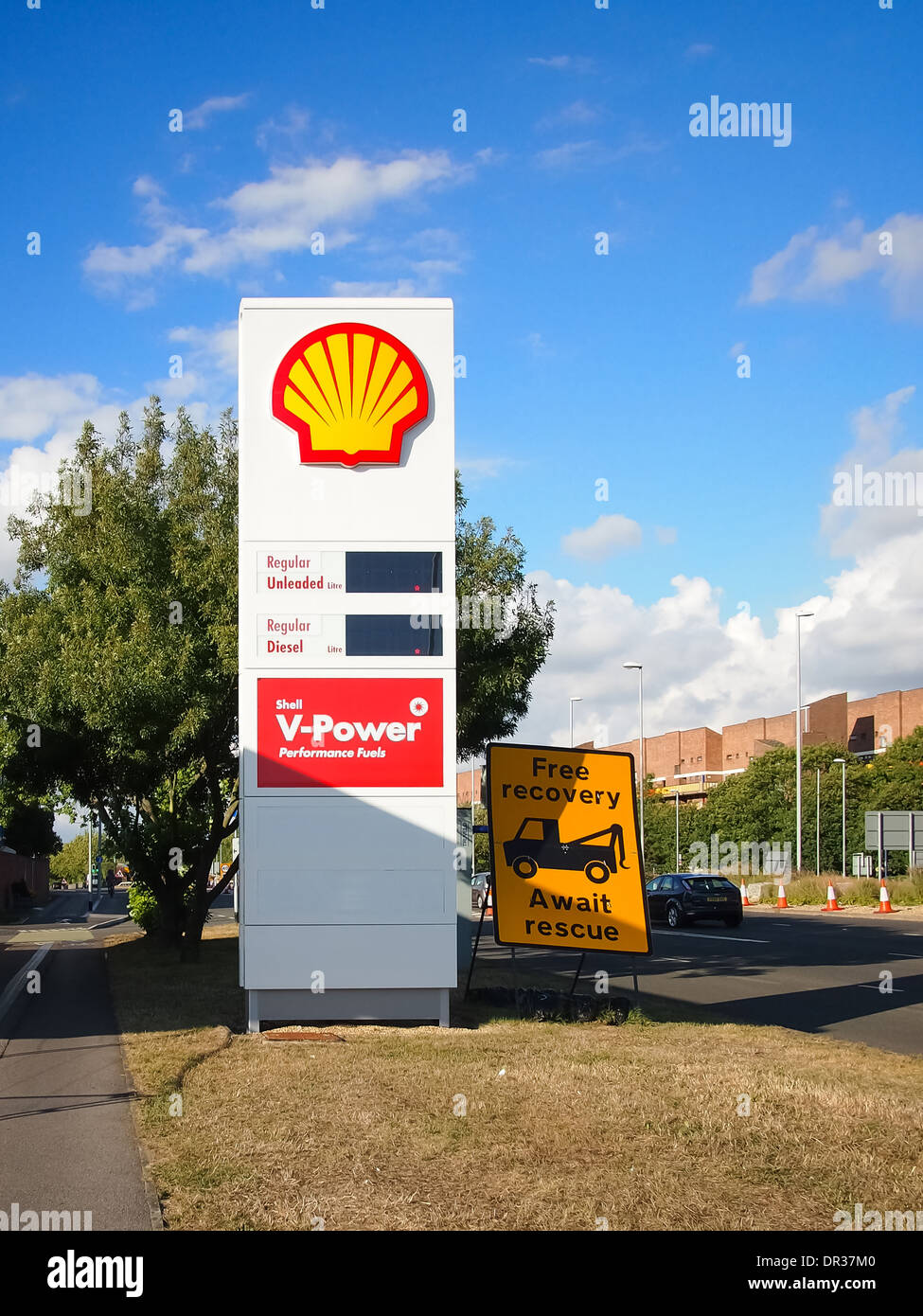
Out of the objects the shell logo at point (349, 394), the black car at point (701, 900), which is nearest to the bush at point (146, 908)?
the black car at point (701, 900)

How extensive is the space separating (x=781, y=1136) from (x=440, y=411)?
8152 millimetres

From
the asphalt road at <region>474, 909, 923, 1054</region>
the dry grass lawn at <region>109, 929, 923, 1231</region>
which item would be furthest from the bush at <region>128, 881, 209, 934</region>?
the dry grass lawn at <region>109, 929, 923, 1231</region>

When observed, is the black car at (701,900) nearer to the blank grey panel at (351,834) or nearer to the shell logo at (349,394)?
the blank grey panel at (351,834)

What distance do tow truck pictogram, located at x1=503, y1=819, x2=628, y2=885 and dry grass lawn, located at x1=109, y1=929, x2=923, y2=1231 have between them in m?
1.94

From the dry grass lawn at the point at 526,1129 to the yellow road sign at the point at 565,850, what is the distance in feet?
4.58

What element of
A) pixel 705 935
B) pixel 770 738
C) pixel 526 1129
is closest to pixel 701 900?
pixel 705 935

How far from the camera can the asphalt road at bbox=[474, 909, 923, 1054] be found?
43.6ft

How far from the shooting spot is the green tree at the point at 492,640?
19.4 meters

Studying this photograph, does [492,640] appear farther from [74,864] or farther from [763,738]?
[74,864]

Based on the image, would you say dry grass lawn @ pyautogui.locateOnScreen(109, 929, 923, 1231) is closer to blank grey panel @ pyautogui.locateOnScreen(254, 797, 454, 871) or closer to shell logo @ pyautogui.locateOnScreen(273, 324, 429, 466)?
blank grey panel @ pyautogui.locateOnScreen(254, 797, 454, 871)

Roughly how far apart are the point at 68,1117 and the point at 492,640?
12653mm

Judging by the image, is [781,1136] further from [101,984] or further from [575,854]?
[101,984]
